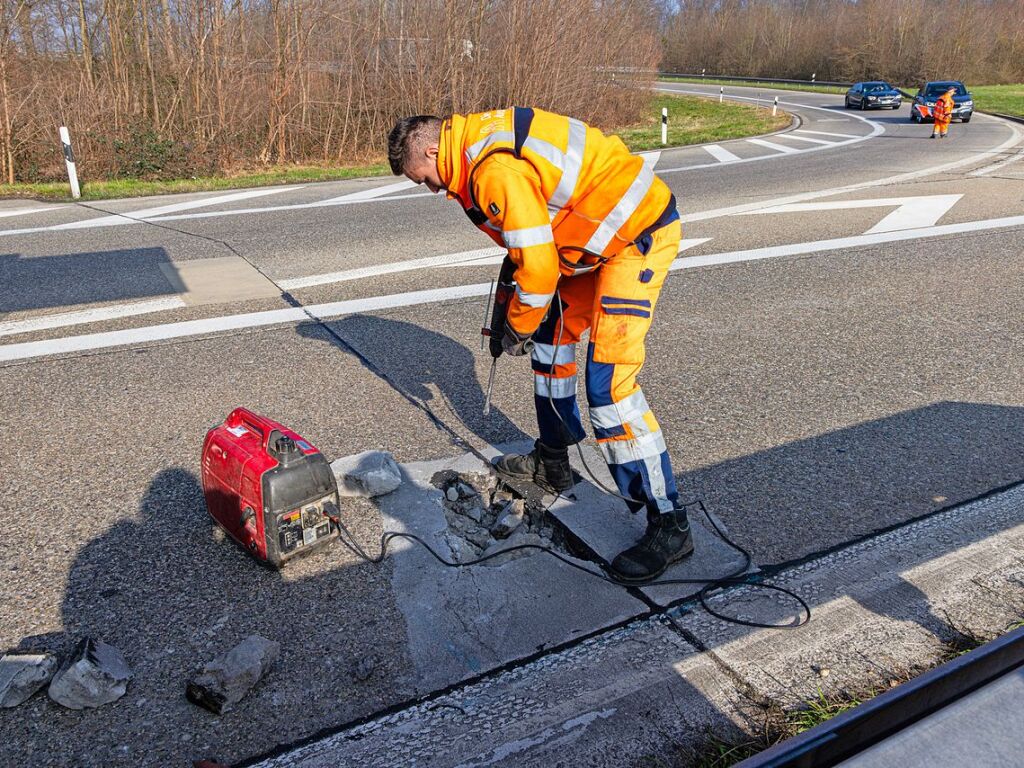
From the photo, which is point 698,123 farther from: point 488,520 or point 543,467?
point 488,520

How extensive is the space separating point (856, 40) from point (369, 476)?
59.5m

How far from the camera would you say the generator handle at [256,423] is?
313cm

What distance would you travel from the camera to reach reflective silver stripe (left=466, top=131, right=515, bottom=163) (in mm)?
2921

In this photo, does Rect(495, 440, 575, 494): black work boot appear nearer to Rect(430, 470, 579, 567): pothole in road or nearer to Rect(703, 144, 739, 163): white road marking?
Rect(430, 470, 579, 567): pothole in road

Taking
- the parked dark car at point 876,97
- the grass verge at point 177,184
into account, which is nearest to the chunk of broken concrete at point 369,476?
the grass verge at point 177,184

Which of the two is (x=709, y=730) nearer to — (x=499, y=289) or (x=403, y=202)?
(x=499, y=289)

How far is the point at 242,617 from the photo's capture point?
2.91 meters

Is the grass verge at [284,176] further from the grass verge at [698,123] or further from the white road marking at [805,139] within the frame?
the white road marking at [805,139]

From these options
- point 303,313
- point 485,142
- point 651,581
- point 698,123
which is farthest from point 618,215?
point 698,123

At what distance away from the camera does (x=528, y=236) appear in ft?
9.49

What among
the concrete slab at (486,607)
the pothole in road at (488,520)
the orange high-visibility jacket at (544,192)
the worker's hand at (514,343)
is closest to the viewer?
the concrete slab at (486,607)

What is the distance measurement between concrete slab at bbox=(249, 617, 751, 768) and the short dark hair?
1806mm

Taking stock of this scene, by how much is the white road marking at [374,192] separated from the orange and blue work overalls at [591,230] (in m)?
8.93

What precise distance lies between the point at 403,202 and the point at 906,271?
6.44 meters
